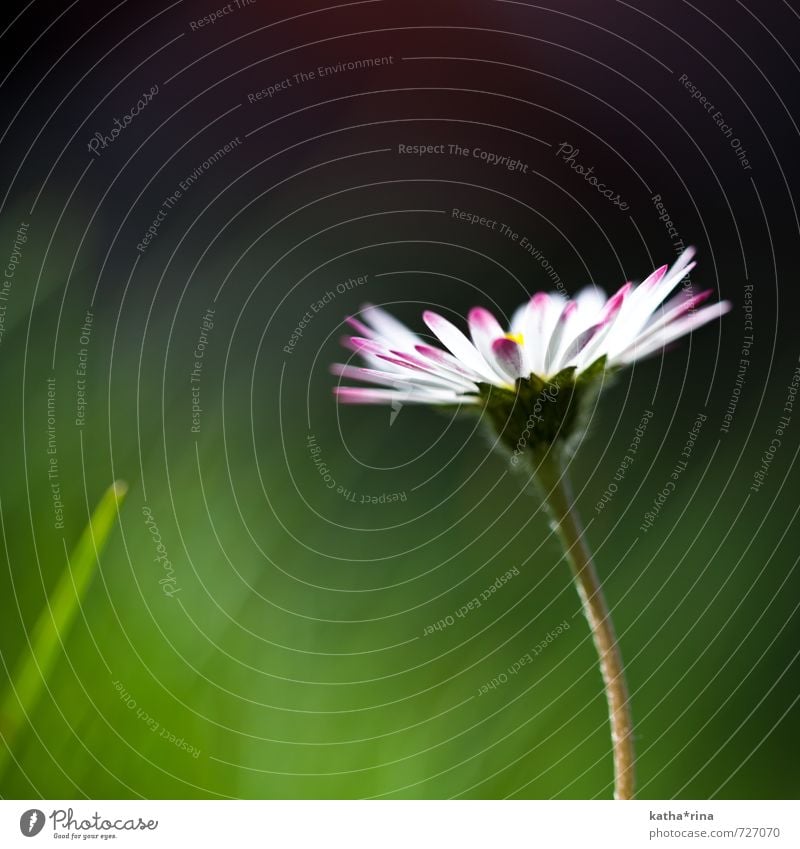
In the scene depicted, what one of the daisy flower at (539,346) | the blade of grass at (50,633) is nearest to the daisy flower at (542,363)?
the daisy flower at (539,346)

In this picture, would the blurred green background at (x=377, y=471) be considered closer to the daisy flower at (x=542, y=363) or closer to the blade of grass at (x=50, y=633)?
the blade of grass at (x=50, y=633)

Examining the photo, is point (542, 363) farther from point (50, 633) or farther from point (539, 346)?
point (50, 633)

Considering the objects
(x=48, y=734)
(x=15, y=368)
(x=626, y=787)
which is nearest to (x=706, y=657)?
(x=626, y=787)

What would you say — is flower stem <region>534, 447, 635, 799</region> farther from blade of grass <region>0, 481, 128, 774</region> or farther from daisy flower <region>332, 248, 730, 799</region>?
blade of grass <region>0, 481, 128, 774</region>

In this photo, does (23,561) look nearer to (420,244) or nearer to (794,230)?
(420,244)

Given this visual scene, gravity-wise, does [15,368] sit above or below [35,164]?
below

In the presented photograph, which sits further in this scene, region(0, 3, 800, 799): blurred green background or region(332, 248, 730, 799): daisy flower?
region(0, 3, 800, 799): blurred green background

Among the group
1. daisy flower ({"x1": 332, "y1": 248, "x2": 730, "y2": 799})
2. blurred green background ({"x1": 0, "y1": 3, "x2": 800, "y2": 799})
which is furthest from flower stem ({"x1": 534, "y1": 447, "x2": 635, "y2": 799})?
blurred green background ({"x1": 0, "y1": 3, "x2": 800, "y2": 799})
